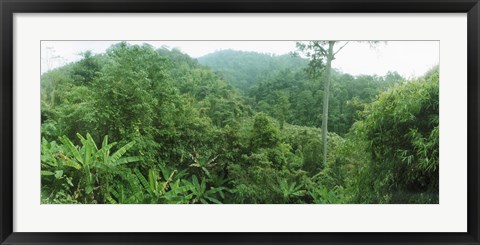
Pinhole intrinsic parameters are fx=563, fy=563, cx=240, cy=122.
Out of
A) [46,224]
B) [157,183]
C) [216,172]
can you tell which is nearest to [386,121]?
[216,172]

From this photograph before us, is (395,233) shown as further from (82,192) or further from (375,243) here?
(82,192)

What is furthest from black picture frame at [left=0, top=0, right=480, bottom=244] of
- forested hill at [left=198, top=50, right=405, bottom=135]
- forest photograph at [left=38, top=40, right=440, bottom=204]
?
forested hill at [left=198, top=50, right=405, bottom=135]

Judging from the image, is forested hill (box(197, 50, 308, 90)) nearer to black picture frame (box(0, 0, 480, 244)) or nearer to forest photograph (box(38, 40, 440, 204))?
forest photograph (box(38, 40, 440, 204))
